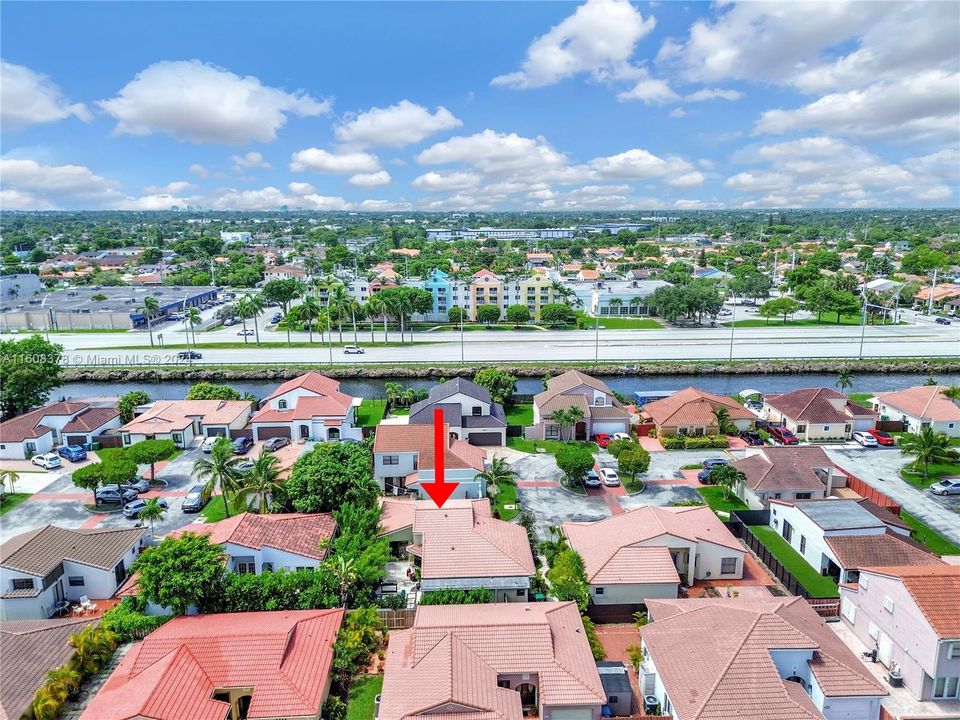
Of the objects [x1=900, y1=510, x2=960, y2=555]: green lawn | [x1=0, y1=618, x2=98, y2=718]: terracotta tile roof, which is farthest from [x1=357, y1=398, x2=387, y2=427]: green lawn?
[x1=900, y1=510, x2=960, y2=555]: green lawn

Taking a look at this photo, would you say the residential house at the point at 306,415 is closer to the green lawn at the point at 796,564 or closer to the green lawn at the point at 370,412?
the green lawn at the point at 370,412

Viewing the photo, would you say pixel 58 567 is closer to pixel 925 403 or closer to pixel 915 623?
pixel 915 623

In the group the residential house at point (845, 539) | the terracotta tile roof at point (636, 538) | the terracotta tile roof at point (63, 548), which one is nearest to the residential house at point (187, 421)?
the terracotta tile roof at point (63, 548)

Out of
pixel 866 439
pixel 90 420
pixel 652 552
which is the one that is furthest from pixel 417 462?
pixel 866 439

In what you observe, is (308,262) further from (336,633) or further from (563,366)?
(336,633)

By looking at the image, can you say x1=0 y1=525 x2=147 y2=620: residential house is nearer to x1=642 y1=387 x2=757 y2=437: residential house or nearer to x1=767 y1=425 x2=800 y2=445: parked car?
x1=642 y1=387 x2=757 y2=437: residential house
